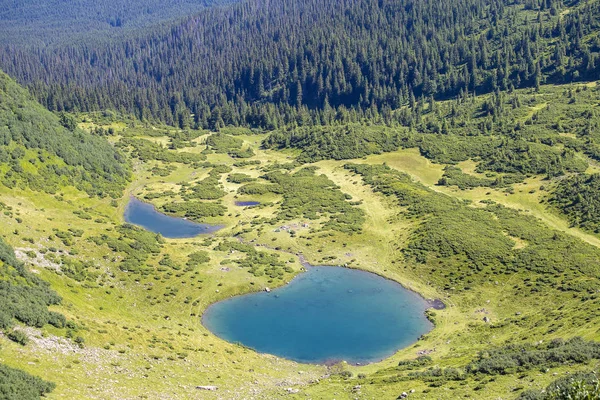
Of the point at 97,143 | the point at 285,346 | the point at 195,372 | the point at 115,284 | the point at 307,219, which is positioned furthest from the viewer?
the point at 97,143

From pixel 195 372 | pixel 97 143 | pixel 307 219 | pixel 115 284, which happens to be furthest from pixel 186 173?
pixel 195 372

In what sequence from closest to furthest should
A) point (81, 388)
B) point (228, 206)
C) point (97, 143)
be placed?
point (81, 388)
point (228, 206)
point (97, 143)

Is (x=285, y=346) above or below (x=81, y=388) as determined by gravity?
below

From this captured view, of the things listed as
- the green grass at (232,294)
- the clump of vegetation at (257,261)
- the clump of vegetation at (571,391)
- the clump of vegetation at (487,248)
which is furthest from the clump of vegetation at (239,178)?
the clump of vegetation at (571,391)

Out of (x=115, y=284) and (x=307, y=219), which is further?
(x=307, y=219)

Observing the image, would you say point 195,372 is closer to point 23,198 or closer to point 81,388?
point 81,388

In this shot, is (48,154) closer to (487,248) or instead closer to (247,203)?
(247,203)

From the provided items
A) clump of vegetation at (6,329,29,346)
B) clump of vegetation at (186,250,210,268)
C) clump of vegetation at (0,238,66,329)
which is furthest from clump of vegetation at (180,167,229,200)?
clump of vegetation at (6,329,29,346)

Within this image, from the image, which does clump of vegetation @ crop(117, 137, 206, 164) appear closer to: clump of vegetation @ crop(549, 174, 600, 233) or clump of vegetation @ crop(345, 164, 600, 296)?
clump of vegetation @ crop(345, 164, 600, 296)
